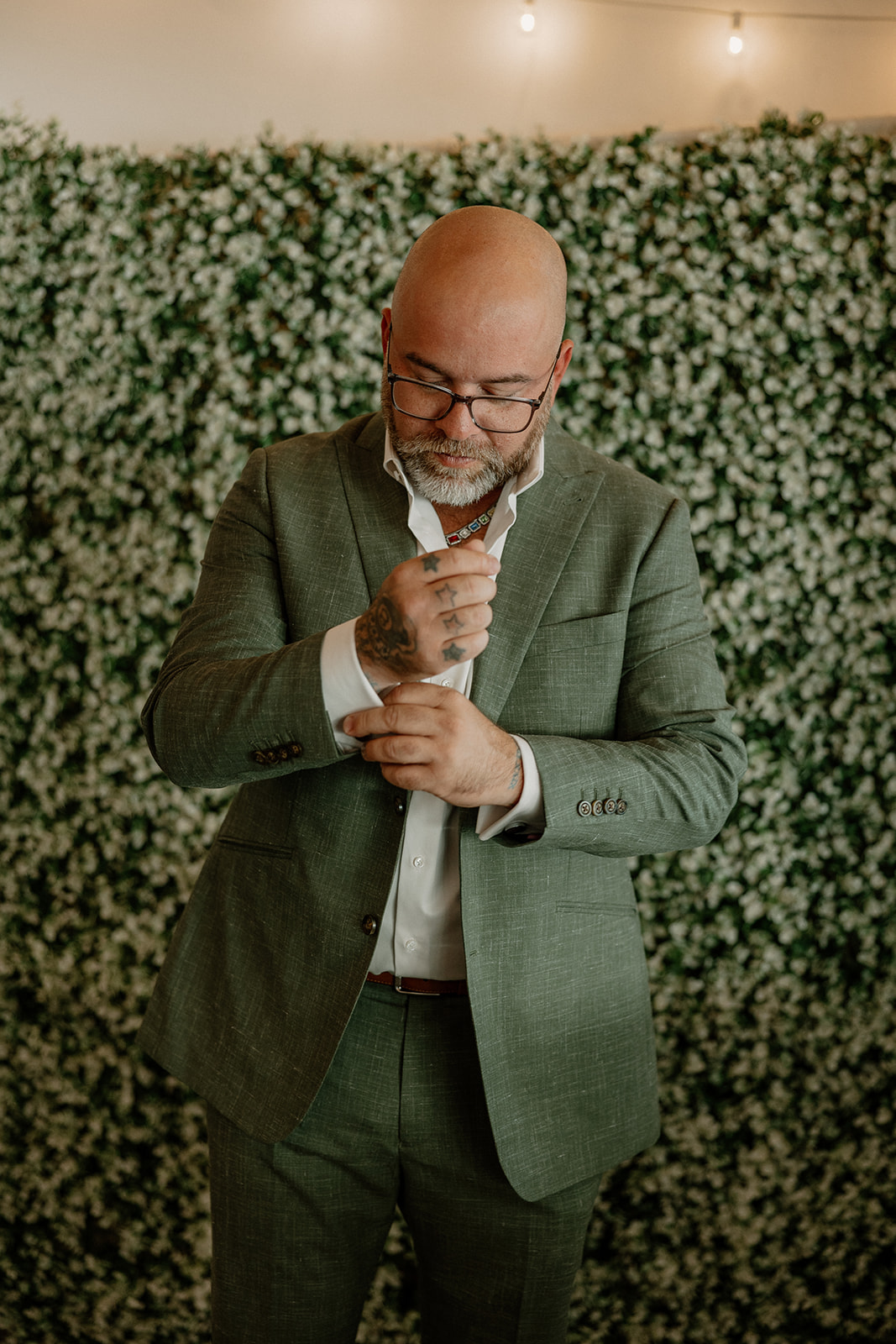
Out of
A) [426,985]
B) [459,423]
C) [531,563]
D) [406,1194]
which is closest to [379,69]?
[459,423]

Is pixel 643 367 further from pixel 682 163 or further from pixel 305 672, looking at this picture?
pixel 305 672

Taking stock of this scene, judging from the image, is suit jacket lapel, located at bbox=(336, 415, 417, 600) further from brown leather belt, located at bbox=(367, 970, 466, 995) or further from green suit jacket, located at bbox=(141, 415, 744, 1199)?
brown leather belt, located at bbox=(367, 970, 466, 995)

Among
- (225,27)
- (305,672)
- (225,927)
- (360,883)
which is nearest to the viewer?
(305,672)

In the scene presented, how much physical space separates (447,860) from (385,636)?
1.35ft

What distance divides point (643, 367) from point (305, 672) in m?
1.44

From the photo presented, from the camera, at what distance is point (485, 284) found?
1.33 m

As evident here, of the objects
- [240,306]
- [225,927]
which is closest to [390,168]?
[240,306]

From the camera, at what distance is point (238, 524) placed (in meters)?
1.46

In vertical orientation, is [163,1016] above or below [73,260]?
below

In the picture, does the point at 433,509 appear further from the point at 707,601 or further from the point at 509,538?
the point at 707,601

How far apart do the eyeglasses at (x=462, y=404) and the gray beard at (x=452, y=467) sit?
0.02 meters

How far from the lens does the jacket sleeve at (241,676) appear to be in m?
1.20

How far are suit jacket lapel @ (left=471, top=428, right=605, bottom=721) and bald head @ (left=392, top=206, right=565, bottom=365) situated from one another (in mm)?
187

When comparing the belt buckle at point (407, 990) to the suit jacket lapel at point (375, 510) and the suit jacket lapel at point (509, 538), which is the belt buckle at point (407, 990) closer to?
the suit jacket lapel at point (509, 538)
